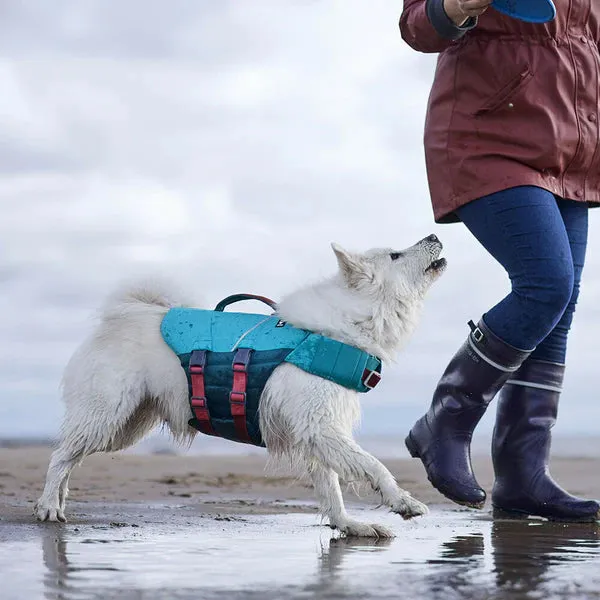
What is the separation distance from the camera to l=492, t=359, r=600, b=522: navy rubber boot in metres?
5.05

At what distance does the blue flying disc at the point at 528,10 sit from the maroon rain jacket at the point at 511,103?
24 centimetres

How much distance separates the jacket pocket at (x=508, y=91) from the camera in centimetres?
441

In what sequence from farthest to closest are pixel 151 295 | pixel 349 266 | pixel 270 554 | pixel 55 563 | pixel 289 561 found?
1. pixel 151 295
2. pixel 349 266
3. pixel 270 554
4. pixel 289 561
5. pixel 55 563

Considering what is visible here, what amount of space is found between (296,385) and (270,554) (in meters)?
1.00

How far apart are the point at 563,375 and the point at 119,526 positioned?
7.68ft

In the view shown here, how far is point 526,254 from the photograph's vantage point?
4398 millimetres

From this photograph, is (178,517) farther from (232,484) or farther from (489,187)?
(232,484)

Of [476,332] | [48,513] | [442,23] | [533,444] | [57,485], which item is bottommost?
[48,513]

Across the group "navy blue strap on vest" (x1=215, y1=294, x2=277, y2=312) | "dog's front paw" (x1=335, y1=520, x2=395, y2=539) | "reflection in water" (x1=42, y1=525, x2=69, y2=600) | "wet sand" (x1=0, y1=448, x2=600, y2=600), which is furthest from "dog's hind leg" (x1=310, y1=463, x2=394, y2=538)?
"reflection in water" (x1=42, y1=525, x2=69, y2=600)

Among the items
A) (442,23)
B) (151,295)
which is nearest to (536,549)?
(442,23)

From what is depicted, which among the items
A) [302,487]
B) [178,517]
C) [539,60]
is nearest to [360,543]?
[178,517]

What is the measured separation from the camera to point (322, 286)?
196 inches

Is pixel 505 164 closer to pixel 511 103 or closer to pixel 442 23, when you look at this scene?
pixel 511 103

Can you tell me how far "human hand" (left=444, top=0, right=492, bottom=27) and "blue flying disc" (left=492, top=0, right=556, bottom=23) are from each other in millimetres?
88
